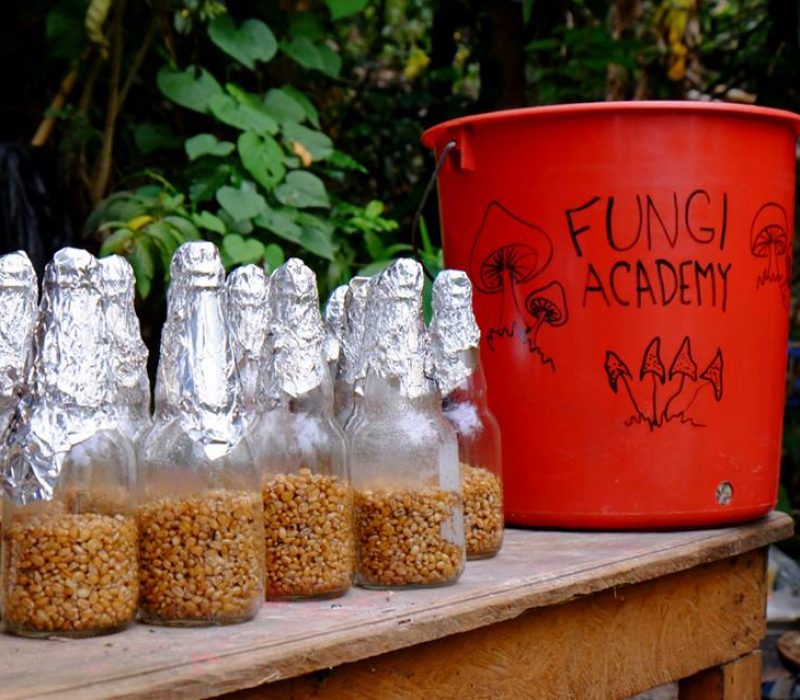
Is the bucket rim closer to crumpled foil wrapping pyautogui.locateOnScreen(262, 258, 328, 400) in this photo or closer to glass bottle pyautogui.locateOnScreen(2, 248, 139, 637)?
crumpled foil wrapping pyautogui.locateOnScreen(262, 258, 328, 400)

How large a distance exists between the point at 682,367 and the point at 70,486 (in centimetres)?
75

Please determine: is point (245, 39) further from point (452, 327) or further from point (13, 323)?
point (13, 323)

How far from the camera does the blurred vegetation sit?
2455mm

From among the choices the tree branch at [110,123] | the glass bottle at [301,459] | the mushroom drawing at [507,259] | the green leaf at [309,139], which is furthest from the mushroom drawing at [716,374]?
the tree branch at [110,123]

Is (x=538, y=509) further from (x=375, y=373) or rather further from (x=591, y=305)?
(x=375, y=373)

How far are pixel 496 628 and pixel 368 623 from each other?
0.17 m

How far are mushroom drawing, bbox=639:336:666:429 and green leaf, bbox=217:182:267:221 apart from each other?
113cm

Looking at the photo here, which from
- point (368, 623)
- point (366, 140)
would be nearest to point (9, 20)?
point (366, 140)

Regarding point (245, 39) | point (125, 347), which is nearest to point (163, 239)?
point (245, 39)

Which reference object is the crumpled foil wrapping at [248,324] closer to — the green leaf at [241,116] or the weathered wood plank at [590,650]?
the weathered wood plank at [590,650]

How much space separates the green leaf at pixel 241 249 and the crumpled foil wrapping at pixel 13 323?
1184 mm

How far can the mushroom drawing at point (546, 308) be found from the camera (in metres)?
1.42

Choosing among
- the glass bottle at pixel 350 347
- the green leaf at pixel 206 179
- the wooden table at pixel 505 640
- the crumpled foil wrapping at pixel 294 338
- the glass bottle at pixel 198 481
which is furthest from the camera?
the green leaf at pixel 206 179

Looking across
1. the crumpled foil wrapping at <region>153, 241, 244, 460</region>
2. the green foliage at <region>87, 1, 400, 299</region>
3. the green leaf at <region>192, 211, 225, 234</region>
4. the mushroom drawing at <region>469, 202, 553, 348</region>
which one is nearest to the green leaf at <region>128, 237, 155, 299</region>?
the green foliage at <region>87, 1, 400, 299</region>
